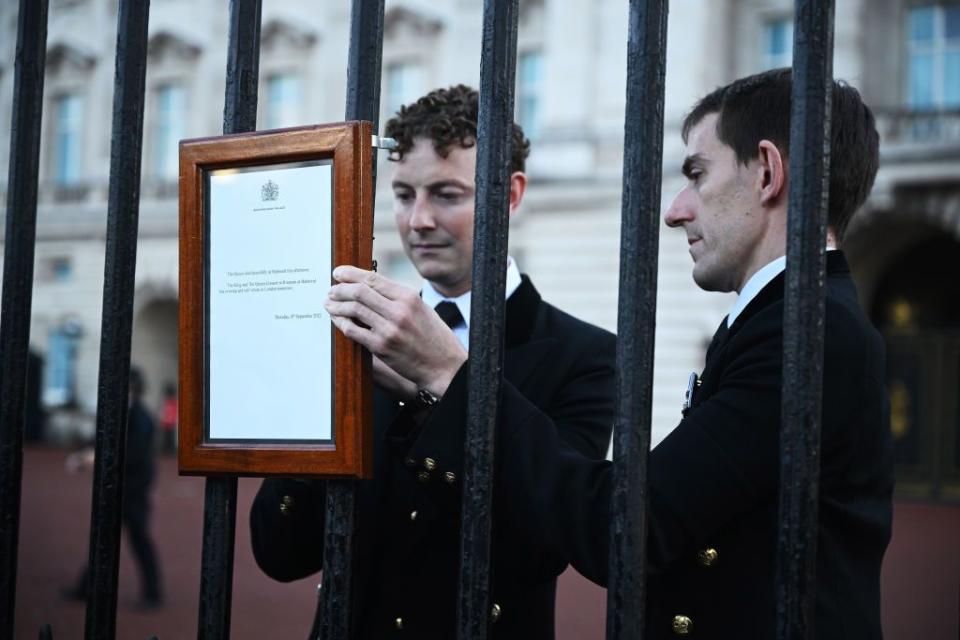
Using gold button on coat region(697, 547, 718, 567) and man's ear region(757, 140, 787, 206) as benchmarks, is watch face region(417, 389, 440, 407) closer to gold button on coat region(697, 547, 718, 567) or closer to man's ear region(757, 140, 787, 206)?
gold button on coat region(697, 547, 718, 567)

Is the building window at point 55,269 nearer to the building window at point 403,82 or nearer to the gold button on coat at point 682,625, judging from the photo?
the building window at point 403,82

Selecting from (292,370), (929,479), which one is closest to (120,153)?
(292,370)

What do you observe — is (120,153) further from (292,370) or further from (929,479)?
(929,479)

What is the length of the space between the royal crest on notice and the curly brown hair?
1057 mm

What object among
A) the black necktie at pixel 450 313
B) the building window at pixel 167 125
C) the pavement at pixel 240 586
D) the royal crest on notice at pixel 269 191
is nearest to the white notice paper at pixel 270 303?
the royal crest on notice at pixel 269 191

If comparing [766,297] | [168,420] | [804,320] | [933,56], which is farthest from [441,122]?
[168,420]

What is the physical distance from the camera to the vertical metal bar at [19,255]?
70.2 inches

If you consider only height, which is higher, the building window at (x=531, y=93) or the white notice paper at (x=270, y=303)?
the building window at (x=531, y=93)

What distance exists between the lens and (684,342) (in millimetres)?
18906

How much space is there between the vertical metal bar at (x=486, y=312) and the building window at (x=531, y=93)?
768 inches

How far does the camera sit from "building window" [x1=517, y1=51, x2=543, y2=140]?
68.8 feet

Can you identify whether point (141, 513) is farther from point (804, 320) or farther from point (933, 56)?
point (933, 56)

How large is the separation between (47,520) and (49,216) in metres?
15.0

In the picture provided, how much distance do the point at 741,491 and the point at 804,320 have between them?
0.23 m
